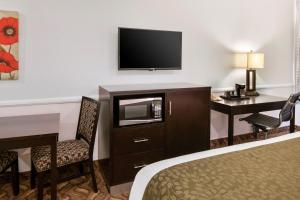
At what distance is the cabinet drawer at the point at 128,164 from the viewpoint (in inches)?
97.2

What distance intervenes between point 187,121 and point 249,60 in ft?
4.97

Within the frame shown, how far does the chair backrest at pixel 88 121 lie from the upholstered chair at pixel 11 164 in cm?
62

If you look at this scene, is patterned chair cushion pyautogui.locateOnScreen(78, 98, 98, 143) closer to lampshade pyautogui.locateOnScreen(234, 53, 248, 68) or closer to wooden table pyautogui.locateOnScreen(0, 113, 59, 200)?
wooden table pyautogui.locateOnScreen(0, 113, 59, 200)

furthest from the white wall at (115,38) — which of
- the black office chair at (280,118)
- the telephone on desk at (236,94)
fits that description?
the black office chair at (280,118)

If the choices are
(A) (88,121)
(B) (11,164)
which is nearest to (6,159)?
(B) (11,164)

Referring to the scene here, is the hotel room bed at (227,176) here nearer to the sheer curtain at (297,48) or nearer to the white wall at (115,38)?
the white wall at (115,38)

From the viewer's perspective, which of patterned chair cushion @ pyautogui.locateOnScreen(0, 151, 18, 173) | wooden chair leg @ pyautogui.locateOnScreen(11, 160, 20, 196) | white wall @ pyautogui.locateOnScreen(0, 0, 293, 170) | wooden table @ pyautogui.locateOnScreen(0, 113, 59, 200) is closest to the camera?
wooden table @ pyautogui.locateOnScreen(0, 113, 59, 200)

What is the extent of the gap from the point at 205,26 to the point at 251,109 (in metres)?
1.26

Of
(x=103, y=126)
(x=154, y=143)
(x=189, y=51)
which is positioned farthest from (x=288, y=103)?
(x=103, y=126)

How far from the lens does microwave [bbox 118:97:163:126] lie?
8.17 ft

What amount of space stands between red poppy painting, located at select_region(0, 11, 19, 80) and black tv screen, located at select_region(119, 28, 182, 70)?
104 cm

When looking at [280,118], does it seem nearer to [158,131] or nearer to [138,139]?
[158,131]

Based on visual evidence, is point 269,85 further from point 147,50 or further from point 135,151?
point 135,151

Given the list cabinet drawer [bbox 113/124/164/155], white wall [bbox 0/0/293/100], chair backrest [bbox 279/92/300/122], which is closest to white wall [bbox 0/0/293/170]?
white wall [bbox 0/0/293/100]
